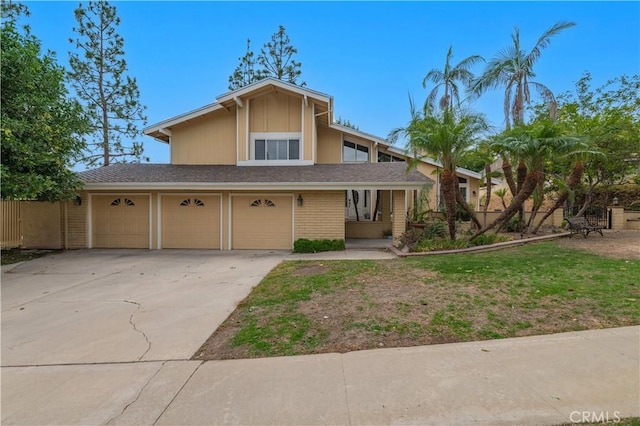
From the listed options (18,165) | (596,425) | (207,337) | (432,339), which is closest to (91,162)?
(18,165)

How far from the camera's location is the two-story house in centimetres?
1215

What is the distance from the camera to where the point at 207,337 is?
431cm

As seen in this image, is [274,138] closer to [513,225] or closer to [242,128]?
[242,128]

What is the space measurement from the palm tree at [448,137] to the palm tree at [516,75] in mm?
4790

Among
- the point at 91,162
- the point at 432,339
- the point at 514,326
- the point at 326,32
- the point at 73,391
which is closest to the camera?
the point at 73,391

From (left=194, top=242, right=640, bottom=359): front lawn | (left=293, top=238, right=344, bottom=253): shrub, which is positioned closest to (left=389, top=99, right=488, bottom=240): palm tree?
(left=194, top=242, right=640, bottom=359): front lawn

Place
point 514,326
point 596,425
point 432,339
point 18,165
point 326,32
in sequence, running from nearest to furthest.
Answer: point 596,425
point 432,339
point 514,326
point 18,165
point 326,32

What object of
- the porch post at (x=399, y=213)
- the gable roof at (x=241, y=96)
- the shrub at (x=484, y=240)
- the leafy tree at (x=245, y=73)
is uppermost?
the leafy tree at (x=245, y=73)

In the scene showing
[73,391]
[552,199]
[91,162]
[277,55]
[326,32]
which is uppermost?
[277,55]

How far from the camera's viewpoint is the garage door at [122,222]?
1281 cm

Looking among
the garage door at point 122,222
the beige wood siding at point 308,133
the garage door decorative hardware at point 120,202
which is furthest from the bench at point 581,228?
the garage door decorative hardware at point 120,202

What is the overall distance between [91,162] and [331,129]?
1823cm

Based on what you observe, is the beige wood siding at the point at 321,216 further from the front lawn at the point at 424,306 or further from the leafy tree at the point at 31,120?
the leafy tree at the point at 31,120

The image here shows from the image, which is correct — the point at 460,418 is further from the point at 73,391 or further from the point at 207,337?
the point at 73,391
